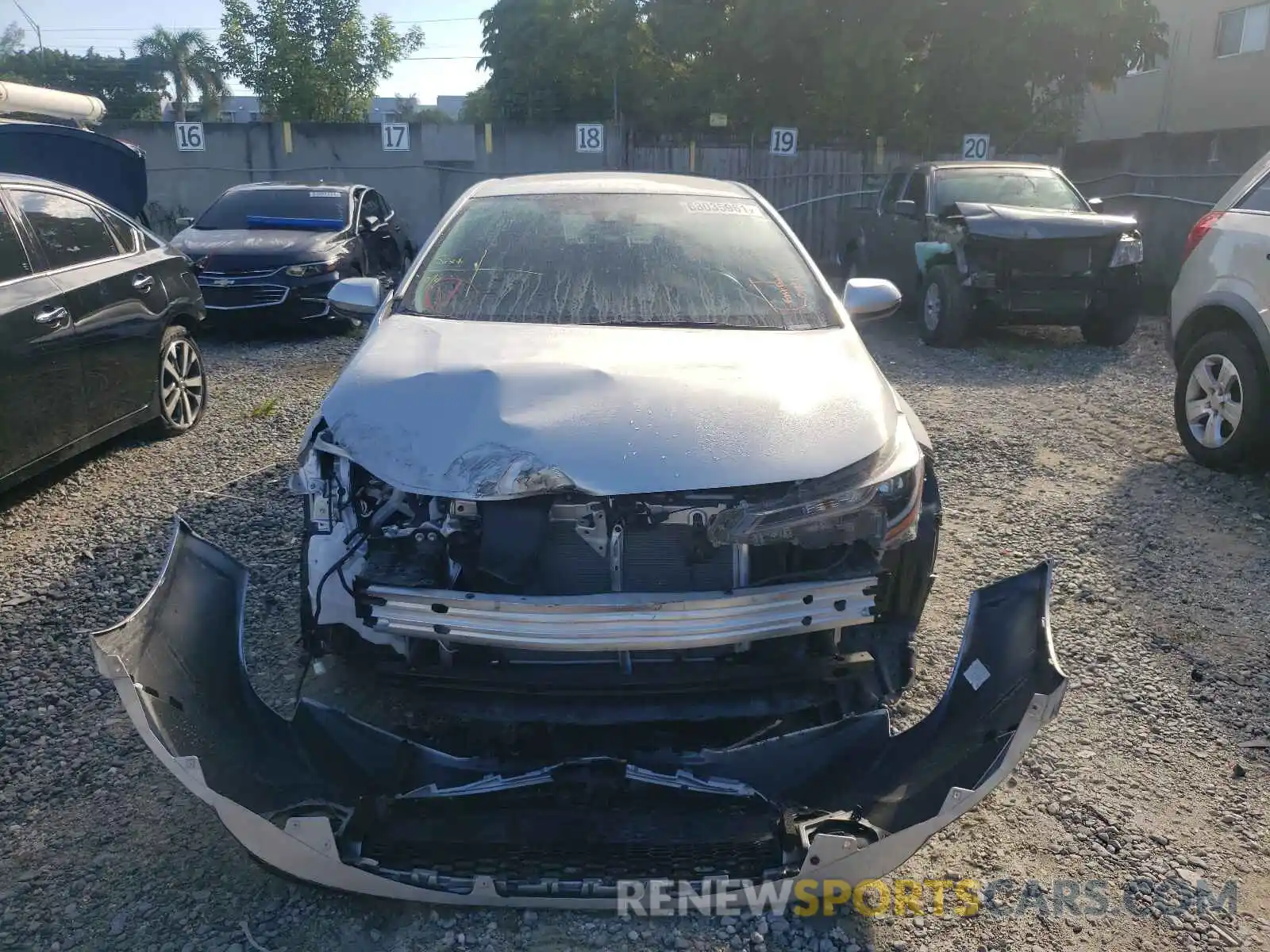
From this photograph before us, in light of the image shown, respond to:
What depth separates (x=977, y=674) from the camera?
8.92ft

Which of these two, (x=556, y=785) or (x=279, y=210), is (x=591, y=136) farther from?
(x=556, y=785)

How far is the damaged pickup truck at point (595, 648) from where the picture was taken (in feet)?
7.72

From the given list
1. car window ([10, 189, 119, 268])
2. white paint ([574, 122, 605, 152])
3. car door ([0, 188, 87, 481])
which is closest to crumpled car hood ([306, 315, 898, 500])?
car door ([0, 188, 87, 481])

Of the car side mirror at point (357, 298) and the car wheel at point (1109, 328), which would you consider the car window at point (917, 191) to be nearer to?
the car wheel at point (1109, 328)

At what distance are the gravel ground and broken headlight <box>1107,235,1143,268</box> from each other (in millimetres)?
2856

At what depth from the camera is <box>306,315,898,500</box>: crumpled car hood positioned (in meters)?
2.57

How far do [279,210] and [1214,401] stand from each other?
357 inches

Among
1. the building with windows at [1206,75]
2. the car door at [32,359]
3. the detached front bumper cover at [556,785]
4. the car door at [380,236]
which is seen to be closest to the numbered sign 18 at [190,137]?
the car door at [380,236]

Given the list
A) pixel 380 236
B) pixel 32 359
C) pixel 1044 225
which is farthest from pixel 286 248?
pixel 1044 225

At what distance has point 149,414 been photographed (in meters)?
6.03

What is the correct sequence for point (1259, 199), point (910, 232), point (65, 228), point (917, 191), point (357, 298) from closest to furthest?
point (357, 298), point (65, 228), point (1259, 199), point (910, 232), point (917, 191)

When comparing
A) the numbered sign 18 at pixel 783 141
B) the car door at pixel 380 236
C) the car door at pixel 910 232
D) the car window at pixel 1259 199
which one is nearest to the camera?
the car window at pixel 1259 199

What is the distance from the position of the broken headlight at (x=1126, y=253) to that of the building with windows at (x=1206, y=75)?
44.0ft

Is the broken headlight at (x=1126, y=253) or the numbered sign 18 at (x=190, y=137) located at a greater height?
the numbered sign 18 at (x=190, y=137)
